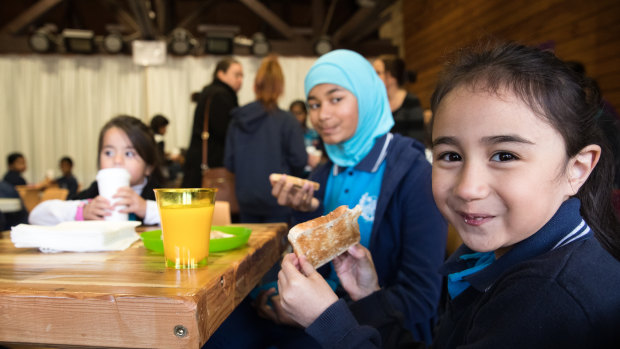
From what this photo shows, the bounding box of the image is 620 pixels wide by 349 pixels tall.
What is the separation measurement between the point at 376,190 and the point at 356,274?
285 mm

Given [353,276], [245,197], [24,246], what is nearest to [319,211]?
[353,276]

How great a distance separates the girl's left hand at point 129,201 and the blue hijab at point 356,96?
0.66 metres

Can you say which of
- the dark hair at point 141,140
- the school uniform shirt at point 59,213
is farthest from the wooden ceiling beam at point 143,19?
the school uniform shirt at point 59,213

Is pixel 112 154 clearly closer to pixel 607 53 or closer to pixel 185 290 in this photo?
pixel 185 290

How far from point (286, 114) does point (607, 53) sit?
2.33 m

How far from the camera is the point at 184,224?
0.92m

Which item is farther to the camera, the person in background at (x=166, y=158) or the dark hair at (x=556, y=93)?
the person in background at (x=166, y=158)

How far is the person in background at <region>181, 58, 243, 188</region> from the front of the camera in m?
3.32

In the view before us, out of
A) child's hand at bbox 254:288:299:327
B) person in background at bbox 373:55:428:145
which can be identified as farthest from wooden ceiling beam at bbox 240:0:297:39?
child's hand at bbox 254:288:299:327

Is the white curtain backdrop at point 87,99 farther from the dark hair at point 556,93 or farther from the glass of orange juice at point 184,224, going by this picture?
the dark hair at point 556,93

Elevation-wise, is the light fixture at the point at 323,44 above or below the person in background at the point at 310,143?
above

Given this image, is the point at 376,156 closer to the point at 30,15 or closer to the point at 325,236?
the point at 325,236

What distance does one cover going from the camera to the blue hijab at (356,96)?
144cm

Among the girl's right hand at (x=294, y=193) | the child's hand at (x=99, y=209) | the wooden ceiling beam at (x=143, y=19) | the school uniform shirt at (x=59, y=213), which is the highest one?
the wooden ceiling beam at (x=143, y=19)
